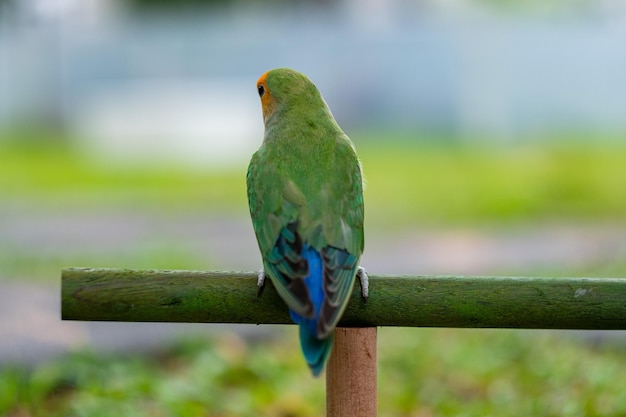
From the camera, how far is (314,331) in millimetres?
2324

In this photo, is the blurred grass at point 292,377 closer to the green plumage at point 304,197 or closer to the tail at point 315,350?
the green plumage at point 304,197

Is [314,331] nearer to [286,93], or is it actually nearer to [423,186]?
[286,93]

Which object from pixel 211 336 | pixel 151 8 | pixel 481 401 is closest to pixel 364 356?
pixel 481 401

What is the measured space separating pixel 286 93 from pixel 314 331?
1.12m

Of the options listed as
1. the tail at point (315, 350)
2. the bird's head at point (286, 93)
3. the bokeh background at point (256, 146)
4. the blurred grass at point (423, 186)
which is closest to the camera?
the tail at point (315, 350)

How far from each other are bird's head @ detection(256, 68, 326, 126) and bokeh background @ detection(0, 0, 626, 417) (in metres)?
1.30

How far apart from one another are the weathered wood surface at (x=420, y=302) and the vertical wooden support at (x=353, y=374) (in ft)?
0.15

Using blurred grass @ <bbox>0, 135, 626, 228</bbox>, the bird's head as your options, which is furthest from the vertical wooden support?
blurred grass @ <bbox>0, 135, 626, 228</bbox>

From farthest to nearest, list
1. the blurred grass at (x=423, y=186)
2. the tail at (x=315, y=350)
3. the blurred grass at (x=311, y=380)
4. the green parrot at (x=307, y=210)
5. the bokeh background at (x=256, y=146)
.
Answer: the blurred grass at (x=423, y=186) → the bokeh background at (x=256, y=146) → the blurred grass at (x=311, y=380) → the green parrot at (x=307, y=210) → the tail at (x=315, y=350)

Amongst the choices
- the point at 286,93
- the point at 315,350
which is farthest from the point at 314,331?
the point at 286,93

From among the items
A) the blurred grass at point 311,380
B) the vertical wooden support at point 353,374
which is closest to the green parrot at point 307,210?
the vertical wooden support at point 353,374

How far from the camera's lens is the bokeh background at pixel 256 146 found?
4.25 meters

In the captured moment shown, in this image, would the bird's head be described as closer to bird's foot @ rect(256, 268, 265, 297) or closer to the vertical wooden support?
bird's foot @ rect(256, 268, 265, 297)

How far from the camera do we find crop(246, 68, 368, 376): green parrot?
2400 mm
